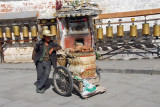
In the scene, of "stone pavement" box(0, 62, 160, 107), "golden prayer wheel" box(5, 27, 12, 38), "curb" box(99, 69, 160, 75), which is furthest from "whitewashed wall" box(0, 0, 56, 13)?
"stone pavement" box(0, 62, 160, 107)

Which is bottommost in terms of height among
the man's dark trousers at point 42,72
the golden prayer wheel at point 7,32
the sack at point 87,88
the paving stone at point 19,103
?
the paving stone at point 19,103

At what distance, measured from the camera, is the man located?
485 cm

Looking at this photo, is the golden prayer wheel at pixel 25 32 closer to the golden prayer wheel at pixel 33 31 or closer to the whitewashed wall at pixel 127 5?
the golden prayer wheel at pixel 33 31

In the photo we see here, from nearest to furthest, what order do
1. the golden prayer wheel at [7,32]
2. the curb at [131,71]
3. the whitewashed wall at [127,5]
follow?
the curb at [131,71]
the whitewashed wall at [127,5]
the golden prayer wheel at [7,32]

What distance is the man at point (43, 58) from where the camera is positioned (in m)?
4.85

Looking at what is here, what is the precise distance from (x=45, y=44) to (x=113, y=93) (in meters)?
2.28

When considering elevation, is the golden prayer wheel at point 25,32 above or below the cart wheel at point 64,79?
above

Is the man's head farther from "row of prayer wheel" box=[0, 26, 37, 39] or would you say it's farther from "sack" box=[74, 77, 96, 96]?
"row of prayer wheel" box=[0, 26, 37, 39]

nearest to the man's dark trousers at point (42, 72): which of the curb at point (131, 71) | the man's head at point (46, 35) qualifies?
the man's head at point (46, 35)

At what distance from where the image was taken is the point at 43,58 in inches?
193

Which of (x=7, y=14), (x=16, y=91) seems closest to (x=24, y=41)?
(x=7, y=14)

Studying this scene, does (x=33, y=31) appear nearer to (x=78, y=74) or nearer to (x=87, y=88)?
(x=78, y=74)

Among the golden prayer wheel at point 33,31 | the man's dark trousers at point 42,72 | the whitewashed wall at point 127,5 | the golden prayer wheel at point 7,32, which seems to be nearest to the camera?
the man's dark trousers at point 42,72

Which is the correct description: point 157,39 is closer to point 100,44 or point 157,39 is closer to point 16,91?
point 100,44
